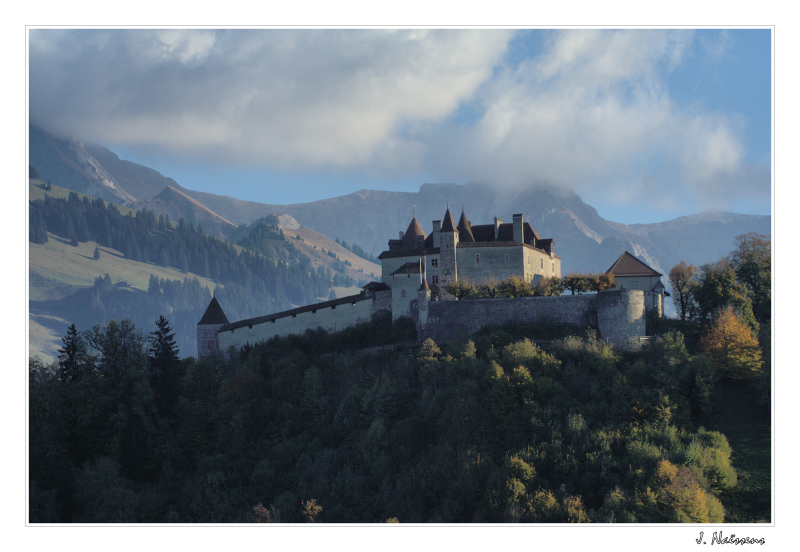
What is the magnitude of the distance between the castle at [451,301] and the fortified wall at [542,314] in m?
0.07

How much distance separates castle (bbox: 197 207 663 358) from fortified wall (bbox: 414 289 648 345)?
0.22 ft

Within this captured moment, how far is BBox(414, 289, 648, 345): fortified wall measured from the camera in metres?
47.4

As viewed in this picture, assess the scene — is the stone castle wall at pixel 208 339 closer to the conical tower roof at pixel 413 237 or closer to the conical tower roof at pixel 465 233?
the conical tower roof at pixel 413 237

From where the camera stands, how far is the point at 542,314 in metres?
50.9

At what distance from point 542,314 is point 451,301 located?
691cm

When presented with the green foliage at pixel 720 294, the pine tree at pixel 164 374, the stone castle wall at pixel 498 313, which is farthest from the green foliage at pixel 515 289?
the pine tree at pixel 164 374

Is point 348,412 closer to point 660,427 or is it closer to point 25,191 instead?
point 660,427

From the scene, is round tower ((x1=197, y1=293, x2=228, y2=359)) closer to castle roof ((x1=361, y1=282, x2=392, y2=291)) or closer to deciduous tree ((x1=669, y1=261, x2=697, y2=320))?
castle roof ((x1=361, y1=282, x2=392, y2=291))

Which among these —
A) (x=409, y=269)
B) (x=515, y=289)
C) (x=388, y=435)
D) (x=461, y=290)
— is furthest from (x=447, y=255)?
(x=388, y=435)

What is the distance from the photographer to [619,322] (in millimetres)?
47438

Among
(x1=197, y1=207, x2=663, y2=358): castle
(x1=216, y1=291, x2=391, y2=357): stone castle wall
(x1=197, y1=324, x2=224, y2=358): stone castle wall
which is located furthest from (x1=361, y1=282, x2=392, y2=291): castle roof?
(x1=197, y1=324, x2=224, y2=358): stone castle wall

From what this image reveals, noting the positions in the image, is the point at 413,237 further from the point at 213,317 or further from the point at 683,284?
the point at 683,284

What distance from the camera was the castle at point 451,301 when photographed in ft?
163

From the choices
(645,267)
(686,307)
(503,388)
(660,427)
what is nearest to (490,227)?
(645,267)
